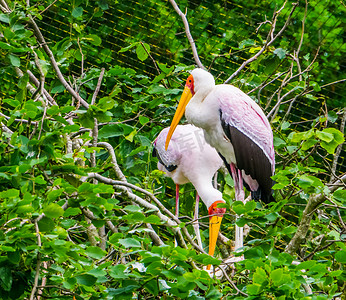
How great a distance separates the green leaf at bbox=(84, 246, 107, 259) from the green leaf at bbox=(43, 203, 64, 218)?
152mm

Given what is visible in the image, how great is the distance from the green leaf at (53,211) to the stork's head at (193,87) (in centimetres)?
141

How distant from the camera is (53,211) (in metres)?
2.42

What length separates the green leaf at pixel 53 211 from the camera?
242cm

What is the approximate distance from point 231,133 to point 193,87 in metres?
0.30

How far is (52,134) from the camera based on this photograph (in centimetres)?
277

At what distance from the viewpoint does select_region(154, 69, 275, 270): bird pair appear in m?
3.71

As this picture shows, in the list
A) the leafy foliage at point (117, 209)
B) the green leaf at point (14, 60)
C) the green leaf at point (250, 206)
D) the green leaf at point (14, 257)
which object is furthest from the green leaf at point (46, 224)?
the green leaf at point (14, 60)

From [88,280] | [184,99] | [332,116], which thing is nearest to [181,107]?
[184,99]

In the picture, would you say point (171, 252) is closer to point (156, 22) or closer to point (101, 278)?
point (101, 278)

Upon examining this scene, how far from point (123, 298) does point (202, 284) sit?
0.24 m

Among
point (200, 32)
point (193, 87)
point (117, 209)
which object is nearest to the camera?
point (117, 209)

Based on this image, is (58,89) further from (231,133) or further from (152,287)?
(152,287)

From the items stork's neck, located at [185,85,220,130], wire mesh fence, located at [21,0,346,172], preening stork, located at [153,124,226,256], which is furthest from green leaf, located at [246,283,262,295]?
wire mesh fence, located at [21,0,346,172]

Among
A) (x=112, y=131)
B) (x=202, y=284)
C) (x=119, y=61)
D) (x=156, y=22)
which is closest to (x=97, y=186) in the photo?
(x=202, y=284)
